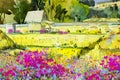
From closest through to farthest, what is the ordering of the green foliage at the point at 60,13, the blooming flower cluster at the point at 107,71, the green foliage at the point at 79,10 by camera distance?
the blooming flower cluster at the point at 107,71, the green foliage at the point at 79,10, the green foliage at the point at 60,13

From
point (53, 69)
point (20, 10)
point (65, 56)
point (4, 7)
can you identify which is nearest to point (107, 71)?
point (65, 56)

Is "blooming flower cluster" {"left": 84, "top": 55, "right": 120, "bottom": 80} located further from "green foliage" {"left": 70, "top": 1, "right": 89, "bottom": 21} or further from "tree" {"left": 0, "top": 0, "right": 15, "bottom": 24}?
"tree" {"left": 0, "top": 0, "right": 15, "bottom": 24}

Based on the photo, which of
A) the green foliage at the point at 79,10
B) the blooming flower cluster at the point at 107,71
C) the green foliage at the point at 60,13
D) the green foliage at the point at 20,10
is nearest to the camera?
the blooming flower cluster at the point at 107,71

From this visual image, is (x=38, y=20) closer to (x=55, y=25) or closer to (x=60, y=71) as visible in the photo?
(x=55, y=25)

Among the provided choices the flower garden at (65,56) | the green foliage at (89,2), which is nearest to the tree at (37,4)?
the flower garden at (65,56)

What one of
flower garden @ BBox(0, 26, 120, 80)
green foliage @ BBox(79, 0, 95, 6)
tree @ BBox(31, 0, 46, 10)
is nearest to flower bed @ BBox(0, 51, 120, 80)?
flower garden @ BBox(0, 26, 120, 80)

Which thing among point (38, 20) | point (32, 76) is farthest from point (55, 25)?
point (32, 76)

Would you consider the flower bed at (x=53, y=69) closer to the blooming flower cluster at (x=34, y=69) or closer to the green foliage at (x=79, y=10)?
the blooming flower cluster at (x=34, y=69)

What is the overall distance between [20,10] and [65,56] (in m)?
0.75

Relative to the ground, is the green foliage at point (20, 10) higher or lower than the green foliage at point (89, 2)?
lower

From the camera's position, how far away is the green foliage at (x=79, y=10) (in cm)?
614

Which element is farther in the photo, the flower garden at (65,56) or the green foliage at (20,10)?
the green foliage at (20,10)

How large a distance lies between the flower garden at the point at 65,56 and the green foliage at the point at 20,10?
164 millimetres

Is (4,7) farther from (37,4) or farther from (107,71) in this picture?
(107,71)
